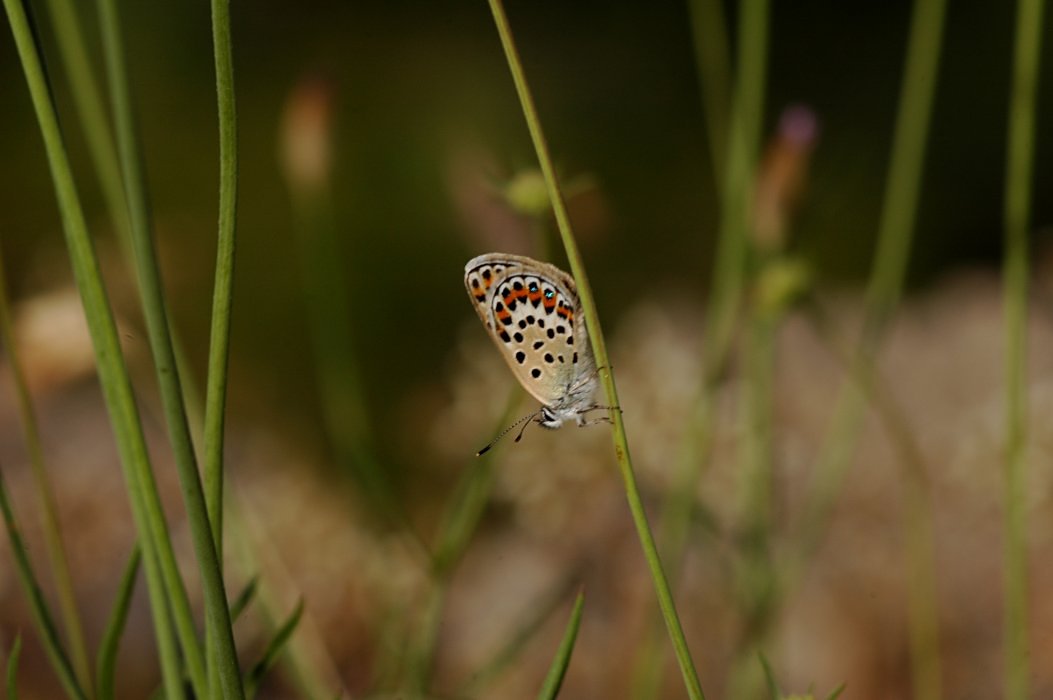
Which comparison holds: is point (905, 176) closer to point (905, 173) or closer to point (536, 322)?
point (905, 173)

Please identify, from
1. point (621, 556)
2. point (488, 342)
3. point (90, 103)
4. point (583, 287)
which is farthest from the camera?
point (488, 342)

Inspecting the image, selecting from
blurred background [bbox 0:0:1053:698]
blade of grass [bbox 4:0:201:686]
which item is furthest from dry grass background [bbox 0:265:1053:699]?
blade of grass [bbox 4:0:201:686]

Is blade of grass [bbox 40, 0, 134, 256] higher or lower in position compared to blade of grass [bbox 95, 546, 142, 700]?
higher

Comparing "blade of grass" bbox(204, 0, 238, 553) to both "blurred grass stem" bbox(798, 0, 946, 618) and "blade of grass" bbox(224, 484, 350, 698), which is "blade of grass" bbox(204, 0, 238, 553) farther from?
"blurred grass stem" bbox(798, 0, 946, 618)

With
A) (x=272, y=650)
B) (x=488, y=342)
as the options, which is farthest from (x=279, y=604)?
(x=488, y=342)

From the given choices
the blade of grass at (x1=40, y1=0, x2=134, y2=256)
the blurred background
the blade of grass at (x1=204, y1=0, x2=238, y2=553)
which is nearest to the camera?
the blade of grass at (x1=204, y1=0, x2=238, y2=553)

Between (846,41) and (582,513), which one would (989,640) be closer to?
(582,513)
